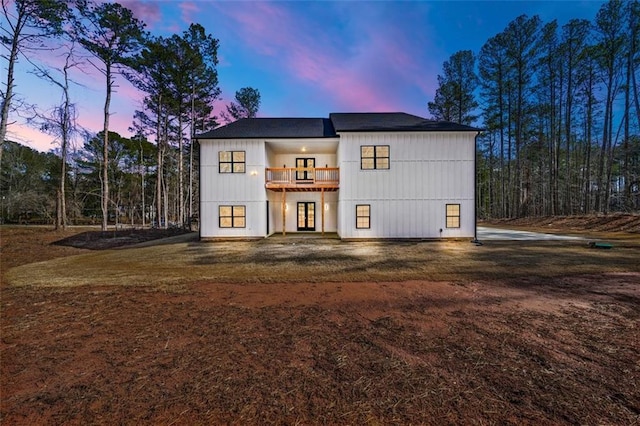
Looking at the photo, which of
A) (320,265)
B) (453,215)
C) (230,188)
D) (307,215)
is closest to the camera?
(320,265)

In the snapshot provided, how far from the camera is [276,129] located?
17484mm

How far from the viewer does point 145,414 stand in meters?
2.35

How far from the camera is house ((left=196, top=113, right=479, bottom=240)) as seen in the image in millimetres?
15344

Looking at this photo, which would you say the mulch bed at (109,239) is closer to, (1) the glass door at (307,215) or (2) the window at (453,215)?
(1) the glass door at (307,215)

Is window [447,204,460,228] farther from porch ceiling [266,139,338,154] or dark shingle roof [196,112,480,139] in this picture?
porch ceiling [266,139,338,154]

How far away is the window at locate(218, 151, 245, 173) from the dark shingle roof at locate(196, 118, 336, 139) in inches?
40.5

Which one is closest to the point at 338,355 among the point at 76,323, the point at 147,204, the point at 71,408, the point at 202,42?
the point at 71,408

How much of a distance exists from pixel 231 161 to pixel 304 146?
195 inches

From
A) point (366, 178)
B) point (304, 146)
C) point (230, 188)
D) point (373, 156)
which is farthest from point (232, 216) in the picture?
point (373, 156)

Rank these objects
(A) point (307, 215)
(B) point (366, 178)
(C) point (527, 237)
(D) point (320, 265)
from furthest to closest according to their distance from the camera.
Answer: (A) point (307, 215)
(C) point (527, 237)
(B) point (366, 178)
(D) point (320, 265)

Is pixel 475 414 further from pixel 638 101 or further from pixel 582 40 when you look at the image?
pixel 582 40

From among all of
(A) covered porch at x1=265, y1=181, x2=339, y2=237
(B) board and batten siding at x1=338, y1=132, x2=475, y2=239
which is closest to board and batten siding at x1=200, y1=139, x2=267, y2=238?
(A) covered porch at x1=265, y1=181, x2=339, y2=237

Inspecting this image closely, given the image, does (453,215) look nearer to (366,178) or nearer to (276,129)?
(366,178)

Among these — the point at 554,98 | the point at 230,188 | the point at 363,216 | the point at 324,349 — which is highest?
the point at 554,98
